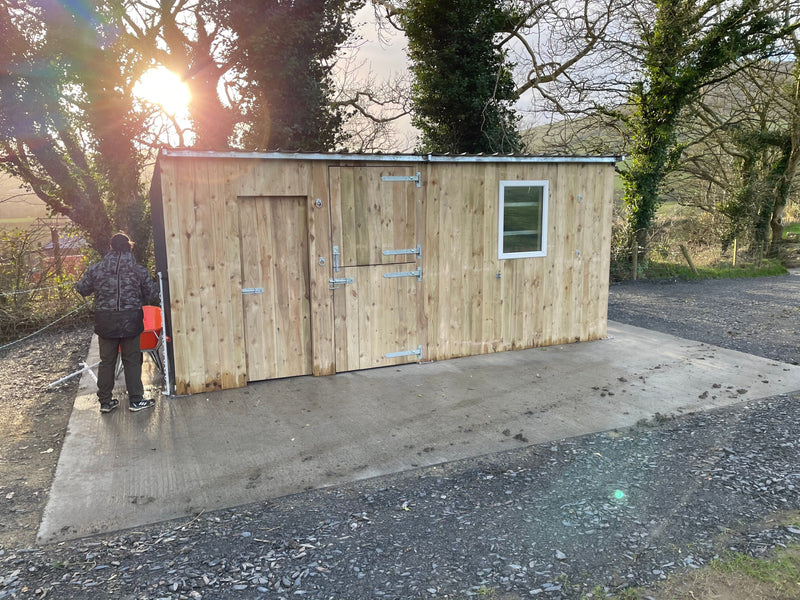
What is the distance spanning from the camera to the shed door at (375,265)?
6188mm

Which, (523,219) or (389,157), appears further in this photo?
(523,219)

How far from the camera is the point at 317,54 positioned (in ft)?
41.5

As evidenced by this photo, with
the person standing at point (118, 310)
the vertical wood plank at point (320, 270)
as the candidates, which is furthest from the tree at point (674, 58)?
the person standing at point (118, 310)

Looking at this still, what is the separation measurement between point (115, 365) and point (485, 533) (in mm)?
3888

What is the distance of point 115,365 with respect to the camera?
5.20 meters

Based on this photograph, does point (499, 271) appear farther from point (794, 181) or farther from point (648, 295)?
point (794, 181)

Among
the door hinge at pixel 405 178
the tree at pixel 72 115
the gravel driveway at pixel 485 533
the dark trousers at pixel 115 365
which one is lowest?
the gravel driveway at pixel 485 533

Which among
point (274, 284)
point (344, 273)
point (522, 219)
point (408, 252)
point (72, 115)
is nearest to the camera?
point (274, 284)

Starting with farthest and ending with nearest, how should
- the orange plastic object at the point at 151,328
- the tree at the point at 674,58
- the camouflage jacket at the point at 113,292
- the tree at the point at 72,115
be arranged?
the tree at the point at 674,58
the tree at the point at 72,115
the orange plastic object at the point at 151,328
the camouflage jacket at the point at 113,292

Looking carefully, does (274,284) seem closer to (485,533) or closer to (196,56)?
(485,533)

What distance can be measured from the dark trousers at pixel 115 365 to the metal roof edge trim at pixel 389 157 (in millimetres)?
1872

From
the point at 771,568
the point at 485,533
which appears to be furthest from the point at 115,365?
the point at 771,568

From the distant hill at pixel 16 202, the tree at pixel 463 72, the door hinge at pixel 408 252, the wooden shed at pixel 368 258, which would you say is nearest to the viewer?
the wooden shed at pixel 368 258

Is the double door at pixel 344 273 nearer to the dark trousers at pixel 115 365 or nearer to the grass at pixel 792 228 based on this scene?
the dark trousers at pixel 115 365
